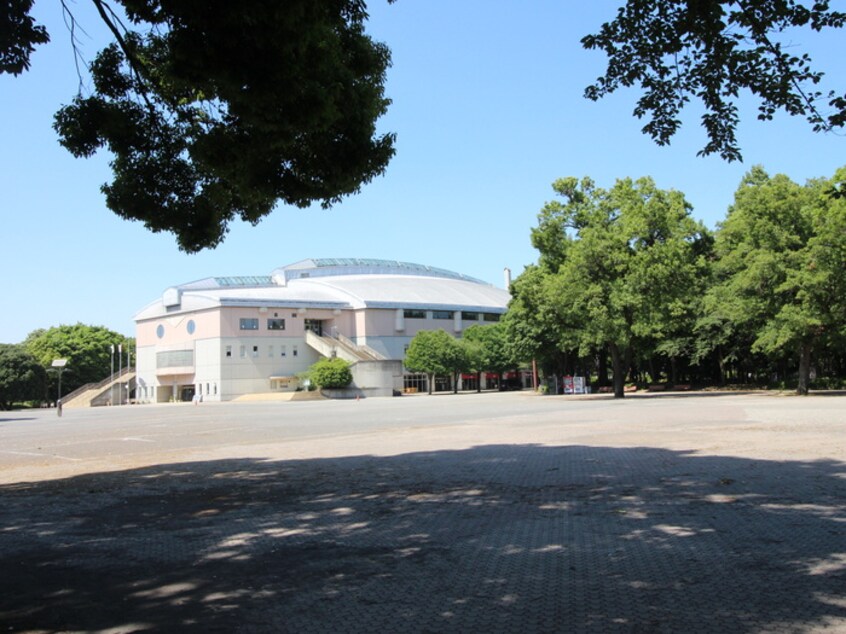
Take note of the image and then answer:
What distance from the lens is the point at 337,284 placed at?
309 feet

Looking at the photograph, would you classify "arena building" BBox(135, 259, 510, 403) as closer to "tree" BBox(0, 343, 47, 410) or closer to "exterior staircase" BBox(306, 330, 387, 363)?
"exterior staircase" BBox(306, 330, 387, 363)

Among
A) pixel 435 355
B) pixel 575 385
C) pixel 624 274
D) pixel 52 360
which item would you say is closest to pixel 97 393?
pixel 52 360

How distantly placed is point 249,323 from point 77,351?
26.8 metres

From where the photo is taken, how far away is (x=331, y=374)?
73.6m

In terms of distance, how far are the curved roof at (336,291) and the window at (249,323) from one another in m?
1.75

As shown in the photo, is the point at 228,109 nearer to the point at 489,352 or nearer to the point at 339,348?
the point at 489,352

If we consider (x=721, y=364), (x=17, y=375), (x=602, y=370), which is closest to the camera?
(x=721, y=364)

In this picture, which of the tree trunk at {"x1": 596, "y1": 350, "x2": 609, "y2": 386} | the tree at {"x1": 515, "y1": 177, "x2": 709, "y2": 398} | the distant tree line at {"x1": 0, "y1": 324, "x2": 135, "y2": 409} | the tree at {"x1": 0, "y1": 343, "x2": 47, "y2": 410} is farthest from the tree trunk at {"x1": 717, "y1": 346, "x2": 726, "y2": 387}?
the tree at {"x1": 0, "y1": 343, "x2": 47, "y2": 410}

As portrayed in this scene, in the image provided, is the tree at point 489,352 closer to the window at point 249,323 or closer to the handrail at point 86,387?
the window at point 249,323

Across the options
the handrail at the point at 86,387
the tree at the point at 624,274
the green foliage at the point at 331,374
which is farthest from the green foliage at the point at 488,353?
the handrail at the point at 86,387

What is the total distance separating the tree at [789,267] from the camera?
3672cm

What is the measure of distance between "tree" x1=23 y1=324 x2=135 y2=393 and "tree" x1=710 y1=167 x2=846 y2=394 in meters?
71.2

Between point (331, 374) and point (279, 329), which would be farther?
point (279, 329)

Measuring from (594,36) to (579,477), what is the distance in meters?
6.25
